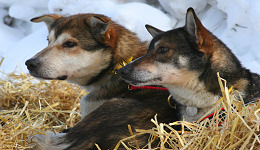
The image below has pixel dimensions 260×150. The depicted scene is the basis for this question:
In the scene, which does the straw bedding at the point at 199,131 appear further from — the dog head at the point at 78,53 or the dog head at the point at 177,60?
the dog head at the point at 78,53

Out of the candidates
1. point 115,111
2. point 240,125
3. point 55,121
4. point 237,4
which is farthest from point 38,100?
point 237,4

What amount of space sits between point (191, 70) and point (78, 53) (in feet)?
3.63

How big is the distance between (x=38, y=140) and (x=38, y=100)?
149 cm

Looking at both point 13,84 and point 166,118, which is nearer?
point 166,118

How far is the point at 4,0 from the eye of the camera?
6.91m

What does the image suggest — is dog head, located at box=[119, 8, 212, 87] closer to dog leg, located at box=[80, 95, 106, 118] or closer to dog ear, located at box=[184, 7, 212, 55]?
dog ear, located at box=[184, 7, 212, 55]

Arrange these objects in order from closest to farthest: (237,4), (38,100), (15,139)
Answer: (15,139), (38,100), (237,4)

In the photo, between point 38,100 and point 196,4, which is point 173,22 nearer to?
point 196,4

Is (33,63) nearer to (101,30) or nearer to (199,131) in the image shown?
(101,30)

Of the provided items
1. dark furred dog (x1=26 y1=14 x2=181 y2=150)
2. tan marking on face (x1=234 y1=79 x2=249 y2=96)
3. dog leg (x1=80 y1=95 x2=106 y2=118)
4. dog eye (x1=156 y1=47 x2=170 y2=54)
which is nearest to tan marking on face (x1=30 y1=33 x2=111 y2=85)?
dark furred dog (x1=26 y1=14 x2=181 y2=150)

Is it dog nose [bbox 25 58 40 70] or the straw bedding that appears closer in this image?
the straw bedding

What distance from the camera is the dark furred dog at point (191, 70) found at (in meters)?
2.70

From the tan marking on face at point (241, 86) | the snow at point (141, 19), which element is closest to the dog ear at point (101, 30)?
the tan marking on face at point (241, 86)

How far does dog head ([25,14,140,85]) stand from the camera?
3.23 metres
